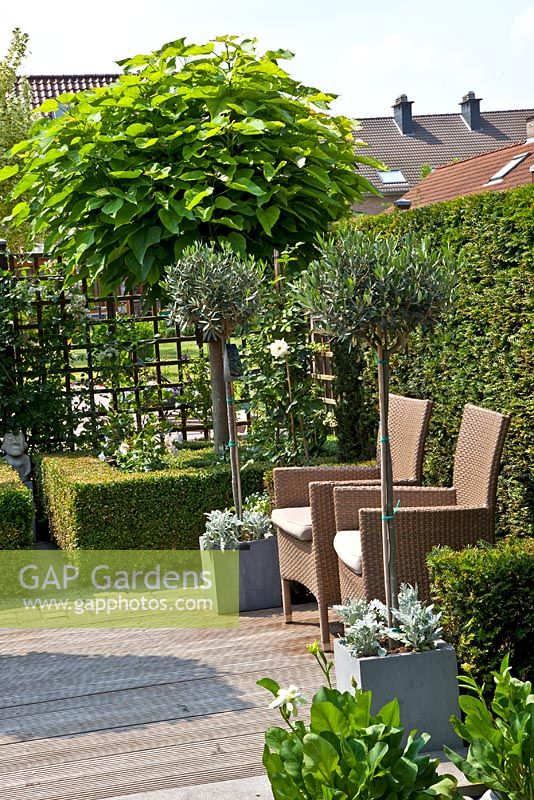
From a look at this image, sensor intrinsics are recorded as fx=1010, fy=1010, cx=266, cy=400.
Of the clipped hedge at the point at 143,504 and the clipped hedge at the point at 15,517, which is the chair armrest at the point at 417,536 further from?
the clipped hedge at the point at 15,517

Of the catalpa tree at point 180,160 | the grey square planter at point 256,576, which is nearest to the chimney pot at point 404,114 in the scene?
the catalpa tree at point 180,160

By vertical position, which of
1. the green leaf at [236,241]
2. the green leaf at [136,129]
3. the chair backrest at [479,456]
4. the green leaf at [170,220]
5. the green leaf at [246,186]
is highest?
the green leaf at [136,129]

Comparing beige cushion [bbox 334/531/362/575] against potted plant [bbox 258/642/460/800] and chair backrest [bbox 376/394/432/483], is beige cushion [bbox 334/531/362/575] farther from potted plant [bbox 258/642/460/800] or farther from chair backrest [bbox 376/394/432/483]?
potted plant [bbox 258/642/460/800]

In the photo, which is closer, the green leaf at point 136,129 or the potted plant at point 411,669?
the potted plant at point 411,669

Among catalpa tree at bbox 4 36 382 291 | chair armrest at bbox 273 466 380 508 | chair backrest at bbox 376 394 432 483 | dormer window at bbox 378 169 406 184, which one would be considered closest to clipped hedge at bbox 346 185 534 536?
chair backrest at bbox 376 394 432 483

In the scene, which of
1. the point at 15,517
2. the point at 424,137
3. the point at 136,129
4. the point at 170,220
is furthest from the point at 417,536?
the point at 424,137

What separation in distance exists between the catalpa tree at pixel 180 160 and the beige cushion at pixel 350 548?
2.76 metres

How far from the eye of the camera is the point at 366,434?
6680mm

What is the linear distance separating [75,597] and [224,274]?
89.2 inches

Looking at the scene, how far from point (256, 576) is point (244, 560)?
126mm

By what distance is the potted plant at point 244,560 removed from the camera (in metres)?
5.48

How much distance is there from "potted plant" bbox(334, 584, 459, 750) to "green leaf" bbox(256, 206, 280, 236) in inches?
144

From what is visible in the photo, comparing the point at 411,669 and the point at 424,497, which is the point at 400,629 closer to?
the point at 411,669

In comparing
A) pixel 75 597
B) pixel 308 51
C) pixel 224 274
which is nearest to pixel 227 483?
pixel 75 597
